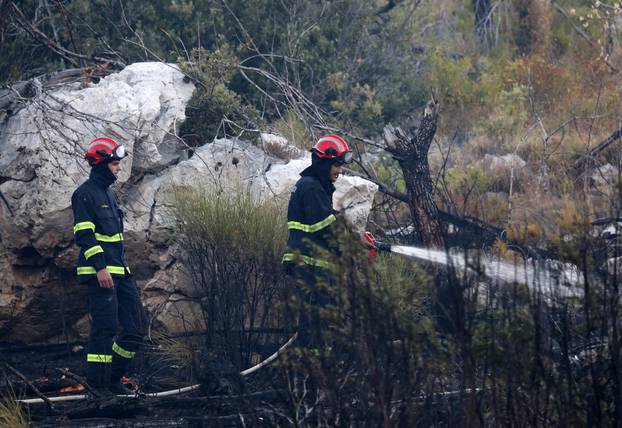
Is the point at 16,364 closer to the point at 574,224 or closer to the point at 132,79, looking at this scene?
the point at 132,79

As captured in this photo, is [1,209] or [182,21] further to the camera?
[182,21]

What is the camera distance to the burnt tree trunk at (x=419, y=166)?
27.6 feet

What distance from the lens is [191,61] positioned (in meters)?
10.4

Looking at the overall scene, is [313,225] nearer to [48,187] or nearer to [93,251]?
[93,251]

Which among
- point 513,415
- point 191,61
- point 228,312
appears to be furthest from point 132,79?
point 513,415

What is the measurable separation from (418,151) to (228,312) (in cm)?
245

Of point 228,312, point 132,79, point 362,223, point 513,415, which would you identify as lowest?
point 513,415

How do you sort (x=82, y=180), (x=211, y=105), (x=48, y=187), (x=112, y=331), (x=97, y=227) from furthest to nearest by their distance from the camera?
(x=211, y=105), (x=82, y=180), (x=48, y=187), (x=97, y=227), (x=112, y=331)

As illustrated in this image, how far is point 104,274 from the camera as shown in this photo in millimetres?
7082

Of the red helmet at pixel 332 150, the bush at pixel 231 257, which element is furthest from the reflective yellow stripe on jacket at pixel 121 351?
the red helmet at pixel 332 150

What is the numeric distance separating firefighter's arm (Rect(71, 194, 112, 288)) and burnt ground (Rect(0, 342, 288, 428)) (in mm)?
812

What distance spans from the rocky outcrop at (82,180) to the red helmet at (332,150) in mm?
1162

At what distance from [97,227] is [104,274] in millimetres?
439

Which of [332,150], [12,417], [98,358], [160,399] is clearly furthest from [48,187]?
[12,417]
